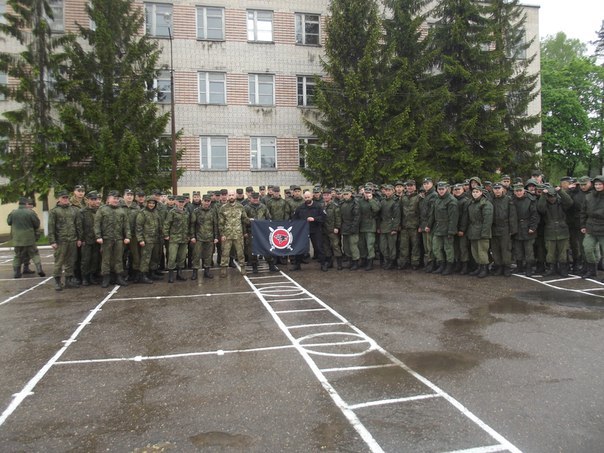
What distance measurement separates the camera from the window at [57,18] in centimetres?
2395

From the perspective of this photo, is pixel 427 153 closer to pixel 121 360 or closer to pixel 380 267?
pixel 380 267

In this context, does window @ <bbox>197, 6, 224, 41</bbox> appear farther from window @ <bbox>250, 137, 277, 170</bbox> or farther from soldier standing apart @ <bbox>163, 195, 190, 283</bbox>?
soldier standing apart @ <bbox>163, 195, 190, 283</bbox>

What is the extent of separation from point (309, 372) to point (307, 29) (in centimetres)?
2531

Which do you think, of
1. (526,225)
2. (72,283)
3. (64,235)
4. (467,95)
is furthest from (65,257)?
(467,95)

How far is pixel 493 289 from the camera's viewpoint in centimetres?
929

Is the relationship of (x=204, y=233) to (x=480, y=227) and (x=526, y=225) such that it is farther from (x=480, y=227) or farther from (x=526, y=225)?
(x=526, y=225)

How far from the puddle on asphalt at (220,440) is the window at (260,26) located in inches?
995

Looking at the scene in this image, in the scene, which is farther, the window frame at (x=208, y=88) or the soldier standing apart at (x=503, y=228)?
the window frame at (x=208, y=88)

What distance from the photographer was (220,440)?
12.0 feet

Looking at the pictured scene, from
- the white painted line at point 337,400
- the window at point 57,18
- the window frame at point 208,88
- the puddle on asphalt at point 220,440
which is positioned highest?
the window at point 57,18

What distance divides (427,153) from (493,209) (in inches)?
469

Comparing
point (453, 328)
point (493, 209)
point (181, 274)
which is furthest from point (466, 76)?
point (453, 328)

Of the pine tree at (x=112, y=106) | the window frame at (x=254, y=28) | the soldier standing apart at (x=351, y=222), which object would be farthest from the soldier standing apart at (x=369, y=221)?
the window frame at (x=254, y=28)

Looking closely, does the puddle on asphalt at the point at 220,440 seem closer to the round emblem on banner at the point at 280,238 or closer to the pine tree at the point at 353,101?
the round emblem on banner at the point at 280,238
